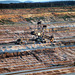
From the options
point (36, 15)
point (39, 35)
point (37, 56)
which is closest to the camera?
point (37, 56)

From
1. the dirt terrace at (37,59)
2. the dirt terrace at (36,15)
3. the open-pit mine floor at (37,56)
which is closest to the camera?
the open-pit mine floor at (37,56)

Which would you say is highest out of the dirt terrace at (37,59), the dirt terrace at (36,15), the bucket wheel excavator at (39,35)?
the dirt terrace at (36,15)

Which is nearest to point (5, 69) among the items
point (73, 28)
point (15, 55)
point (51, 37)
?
point (15, 55)

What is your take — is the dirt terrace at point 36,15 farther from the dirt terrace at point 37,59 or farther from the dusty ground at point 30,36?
the dirt terrace at point 37,59

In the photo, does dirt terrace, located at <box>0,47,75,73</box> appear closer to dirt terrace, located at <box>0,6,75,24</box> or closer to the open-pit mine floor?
the open-pit mine floor

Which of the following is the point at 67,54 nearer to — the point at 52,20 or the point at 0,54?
the point at 0,54

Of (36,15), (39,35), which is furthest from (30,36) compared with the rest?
(36,15)

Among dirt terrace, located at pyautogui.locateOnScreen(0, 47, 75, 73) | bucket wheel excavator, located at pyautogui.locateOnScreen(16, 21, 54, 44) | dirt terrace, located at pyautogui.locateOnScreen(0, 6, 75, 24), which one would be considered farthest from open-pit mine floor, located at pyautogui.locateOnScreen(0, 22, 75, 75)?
dirt terrace, located at pyautogui.locateOnScreen(0, 6, 75, 24)

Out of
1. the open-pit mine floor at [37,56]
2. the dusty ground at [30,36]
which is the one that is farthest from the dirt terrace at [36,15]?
the open-pit mine floor at [37,56]

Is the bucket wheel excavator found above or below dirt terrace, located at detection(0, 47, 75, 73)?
above

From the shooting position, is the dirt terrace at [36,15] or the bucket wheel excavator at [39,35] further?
the dirt terrace at [36,15]

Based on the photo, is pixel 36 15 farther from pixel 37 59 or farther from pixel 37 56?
pixel 37 59

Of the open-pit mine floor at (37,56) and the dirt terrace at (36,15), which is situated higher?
the dirt terrace at (36,15)
